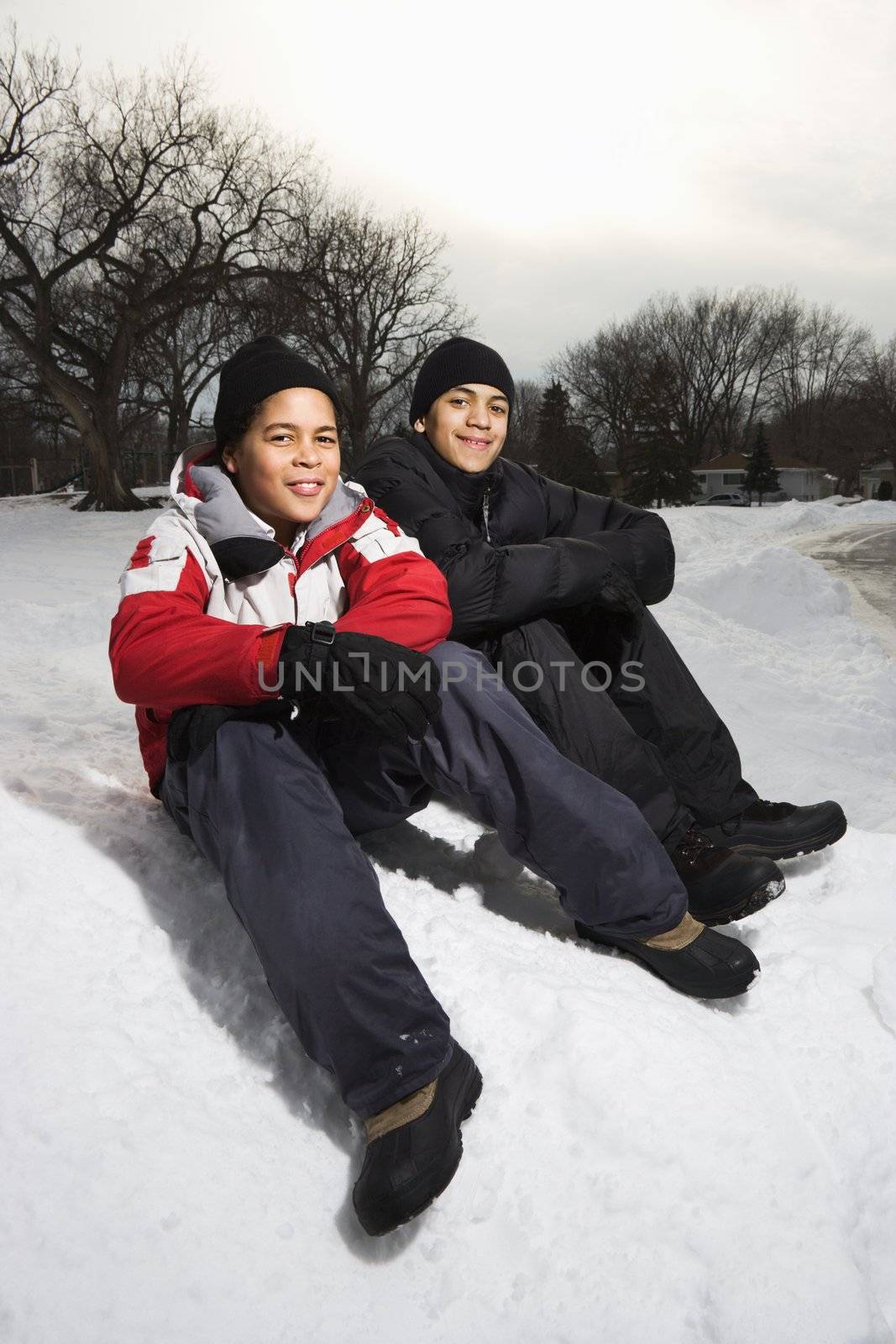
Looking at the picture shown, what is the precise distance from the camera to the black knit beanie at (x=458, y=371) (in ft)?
8.32

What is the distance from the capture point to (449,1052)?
1458 mm

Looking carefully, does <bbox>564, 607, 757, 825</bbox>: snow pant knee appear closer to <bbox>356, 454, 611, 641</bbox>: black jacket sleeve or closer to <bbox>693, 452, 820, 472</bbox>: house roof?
<bbox>356, 454, 611, 641</bbox>: black jacket sleeve

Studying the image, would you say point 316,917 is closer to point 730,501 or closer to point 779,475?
point 730,501

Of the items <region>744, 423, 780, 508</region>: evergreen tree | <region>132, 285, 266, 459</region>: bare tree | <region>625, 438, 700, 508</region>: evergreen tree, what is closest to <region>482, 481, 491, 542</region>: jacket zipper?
<region>132, 285, 266, 459</region>: bare tree

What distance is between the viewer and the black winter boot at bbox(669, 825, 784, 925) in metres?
2.06

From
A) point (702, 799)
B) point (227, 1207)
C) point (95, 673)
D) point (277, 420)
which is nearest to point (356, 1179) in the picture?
point (227, 1207)

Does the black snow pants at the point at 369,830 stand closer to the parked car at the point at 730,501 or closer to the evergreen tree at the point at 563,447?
the evergreen tree at the point at 563,447

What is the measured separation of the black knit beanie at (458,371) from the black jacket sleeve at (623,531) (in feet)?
1.08

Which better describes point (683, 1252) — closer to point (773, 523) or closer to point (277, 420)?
point (277, 420)

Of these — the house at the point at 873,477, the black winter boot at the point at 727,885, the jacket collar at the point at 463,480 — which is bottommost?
the black winter boot at the point at 727,885

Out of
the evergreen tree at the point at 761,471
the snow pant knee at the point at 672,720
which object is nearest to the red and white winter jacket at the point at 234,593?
the snow pant knee at the point at 672,720

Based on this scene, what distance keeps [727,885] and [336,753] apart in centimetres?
99

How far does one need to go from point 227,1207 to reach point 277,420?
5.16ft

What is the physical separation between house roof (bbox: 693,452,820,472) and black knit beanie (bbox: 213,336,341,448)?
172 feet
